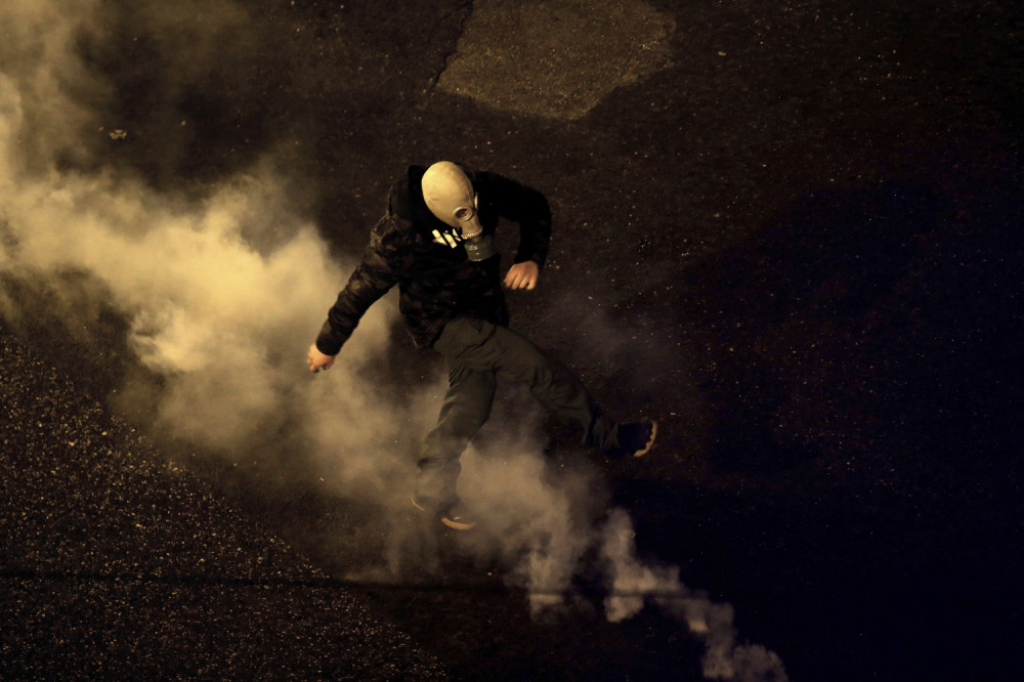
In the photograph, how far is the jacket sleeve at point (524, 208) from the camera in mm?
2920

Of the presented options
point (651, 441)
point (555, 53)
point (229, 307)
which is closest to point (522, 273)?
point (651, 441)

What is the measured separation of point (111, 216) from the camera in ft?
13.6

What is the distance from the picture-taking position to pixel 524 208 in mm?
3055

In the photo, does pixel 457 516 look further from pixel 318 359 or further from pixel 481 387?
pixel 318 359

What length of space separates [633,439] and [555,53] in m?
2.54

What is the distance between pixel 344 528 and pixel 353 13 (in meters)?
3.42

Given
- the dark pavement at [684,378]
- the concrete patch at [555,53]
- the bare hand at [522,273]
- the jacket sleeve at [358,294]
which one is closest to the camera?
the jacket sleeve at [358,294]

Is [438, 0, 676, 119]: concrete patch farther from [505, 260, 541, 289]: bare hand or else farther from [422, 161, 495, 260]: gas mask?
[422, 161, 495, 260]: gas mask

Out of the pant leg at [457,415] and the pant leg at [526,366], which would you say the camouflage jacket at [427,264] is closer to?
the pant leg at [526,366]

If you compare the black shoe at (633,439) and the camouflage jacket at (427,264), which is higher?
the camouflage jacket at (427,264)

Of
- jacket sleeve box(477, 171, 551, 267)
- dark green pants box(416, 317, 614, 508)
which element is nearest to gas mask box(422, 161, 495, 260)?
jacket sleeve box(477, 171, 551, 267)

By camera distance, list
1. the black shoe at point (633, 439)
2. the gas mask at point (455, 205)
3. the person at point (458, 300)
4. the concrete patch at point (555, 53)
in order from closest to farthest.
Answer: the gas mask at point (455, 205)
the person at point (458, 300)
the black shoe at point (633, 439)
the concrete patch at point (555, 53)

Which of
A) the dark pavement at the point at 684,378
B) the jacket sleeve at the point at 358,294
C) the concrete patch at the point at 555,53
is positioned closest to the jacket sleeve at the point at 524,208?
the jacket sleeve at the point at 358,294

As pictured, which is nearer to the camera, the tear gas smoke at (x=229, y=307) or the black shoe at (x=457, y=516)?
the black shoe at (x=457, y=516)
